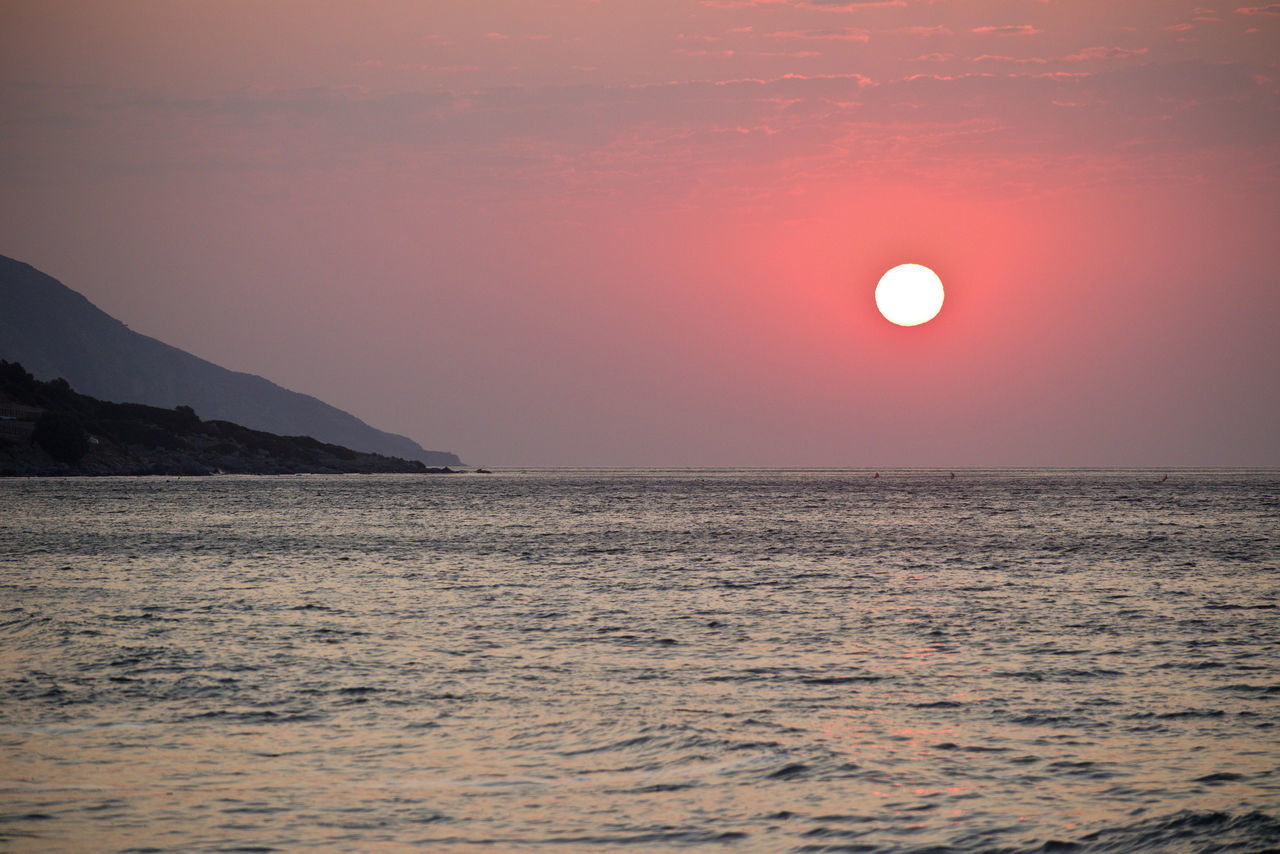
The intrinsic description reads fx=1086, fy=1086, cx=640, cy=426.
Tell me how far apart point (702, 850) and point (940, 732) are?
7492mm

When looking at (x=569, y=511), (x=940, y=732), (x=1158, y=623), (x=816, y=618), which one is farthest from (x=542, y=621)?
(x=569, y=511)

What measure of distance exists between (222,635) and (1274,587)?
39.2 m

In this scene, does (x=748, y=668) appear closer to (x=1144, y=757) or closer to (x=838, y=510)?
(x=1144, y=757)

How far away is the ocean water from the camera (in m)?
13.6


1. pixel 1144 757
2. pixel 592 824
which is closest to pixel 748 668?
pixel 1144 757

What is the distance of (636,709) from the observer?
20.2 m

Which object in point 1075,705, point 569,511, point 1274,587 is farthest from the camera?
point 569,511

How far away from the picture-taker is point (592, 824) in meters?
13.5

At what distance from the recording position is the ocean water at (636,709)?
44.7 ft

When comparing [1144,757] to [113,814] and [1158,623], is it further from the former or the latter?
[1158,623]

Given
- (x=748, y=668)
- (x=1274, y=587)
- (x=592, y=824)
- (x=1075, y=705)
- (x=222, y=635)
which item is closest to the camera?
(x=592, y=824)

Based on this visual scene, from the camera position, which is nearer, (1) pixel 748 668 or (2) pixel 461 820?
(2) pixel 461 820

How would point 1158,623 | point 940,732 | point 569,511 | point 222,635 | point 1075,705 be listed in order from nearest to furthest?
point 940,732 < point 1075,705 < point 222,635 < point 1158,623 < point 569,511

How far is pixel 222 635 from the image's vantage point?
2961 cm
